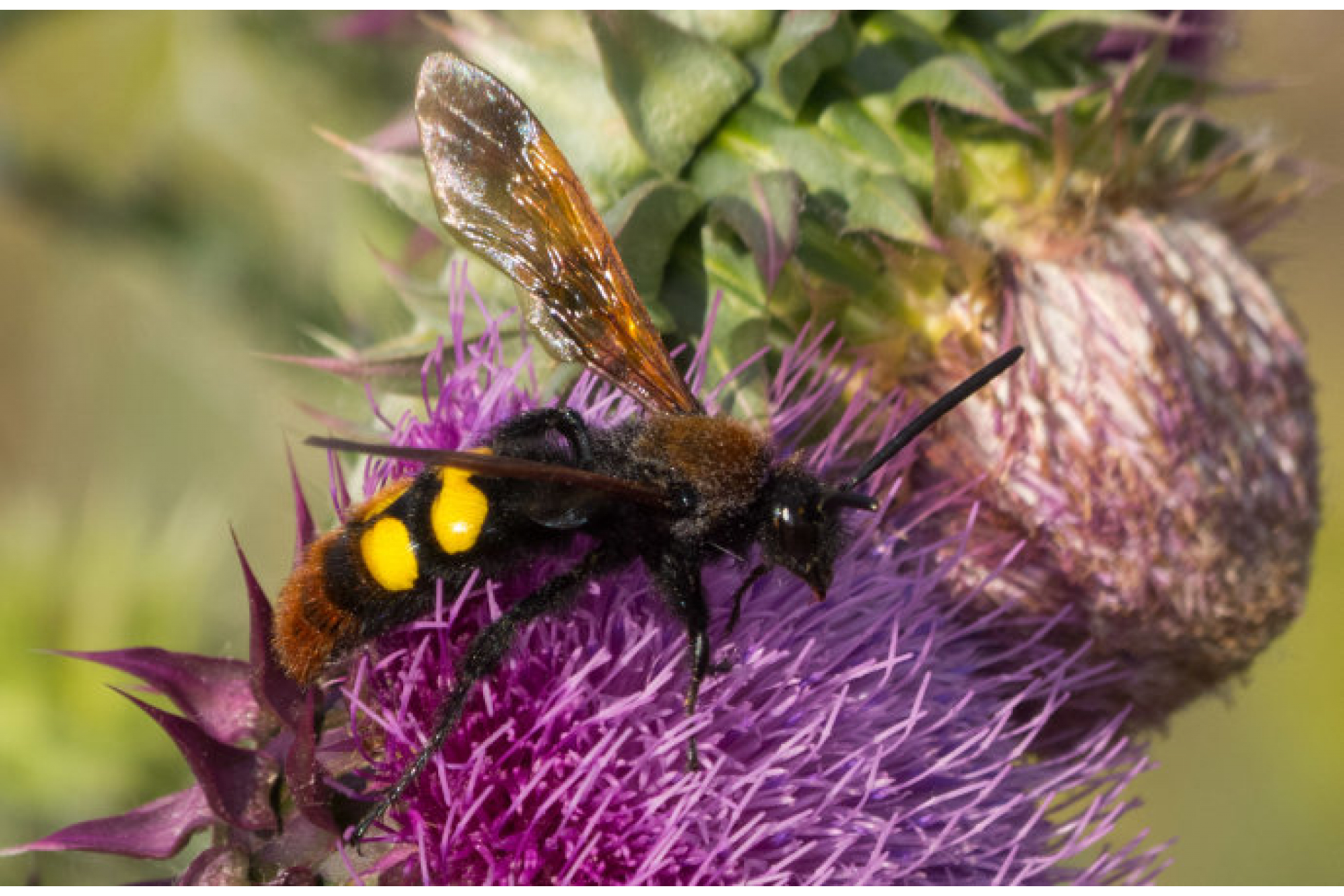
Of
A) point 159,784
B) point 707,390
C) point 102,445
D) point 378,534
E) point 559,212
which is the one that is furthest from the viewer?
point 102,445

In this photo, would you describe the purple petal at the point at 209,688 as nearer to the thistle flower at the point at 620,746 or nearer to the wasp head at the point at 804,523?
the thistle flower at the point at 620,746

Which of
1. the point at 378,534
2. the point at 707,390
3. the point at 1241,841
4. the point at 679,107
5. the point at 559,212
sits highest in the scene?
the point at 679,107

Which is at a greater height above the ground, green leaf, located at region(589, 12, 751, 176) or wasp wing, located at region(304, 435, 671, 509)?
green leaf, located at region(589, 12, 751, 176)

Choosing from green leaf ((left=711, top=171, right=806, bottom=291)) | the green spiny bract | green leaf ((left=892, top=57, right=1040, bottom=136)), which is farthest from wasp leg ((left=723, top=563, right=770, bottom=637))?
green leaf ((left=892, top=57, right=1040, bottom=136))

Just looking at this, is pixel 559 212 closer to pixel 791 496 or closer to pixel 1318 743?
pixel 791 496

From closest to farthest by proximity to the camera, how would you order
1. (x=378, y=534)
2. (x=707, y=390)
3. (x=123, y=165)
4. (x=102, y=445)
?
(x=378, y=534)
(x=707, y=390)
(x=123, y=165)
(x=102, y=445)

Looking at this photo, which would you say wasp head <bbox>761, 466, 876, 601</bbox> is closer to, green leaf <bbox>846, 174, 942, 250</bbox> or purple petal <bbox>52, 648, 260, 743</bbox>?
green leaf <bbox>846, 174, 942, 250</bbox>

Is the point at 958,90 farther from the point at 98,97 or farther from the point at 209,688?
the point at 98,97

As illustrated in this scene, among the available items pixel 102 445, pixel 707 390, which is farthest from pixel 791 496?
pixel 102 445
